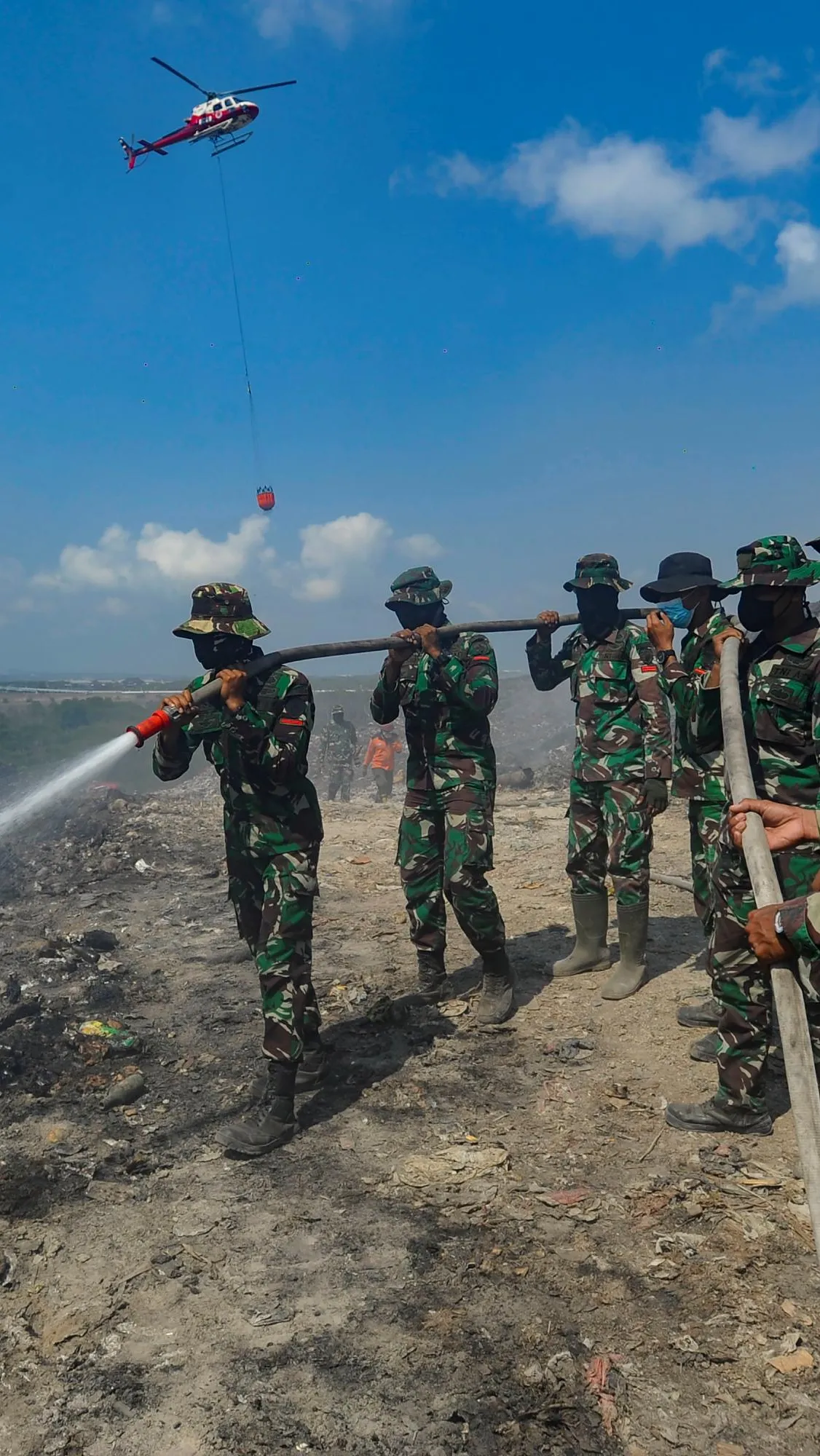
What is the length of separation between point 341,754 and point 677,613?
48.4 ft

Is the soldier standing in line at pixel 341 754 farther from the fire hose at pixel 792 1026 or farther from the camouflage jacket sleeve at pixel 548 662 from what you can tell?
the fire hose at pixel 792 1026

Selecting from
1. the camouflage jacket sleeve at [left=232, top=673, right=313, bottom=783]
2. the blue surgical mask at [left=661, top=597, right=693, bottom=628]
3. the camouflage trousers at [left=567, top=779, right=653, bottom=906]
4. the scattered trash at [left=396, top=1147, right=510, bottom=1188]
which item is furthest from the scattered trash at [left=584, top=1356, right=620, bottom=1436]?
the blue surgical mask at [left=661, top=597, right=693, bottom=628]

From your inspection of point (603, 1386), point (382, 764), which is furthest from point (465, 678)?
point (382, 764)

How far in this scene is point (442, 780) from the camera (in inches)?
222

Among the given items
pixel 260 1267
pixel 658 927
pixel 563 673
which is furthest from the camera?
pixel 658 927

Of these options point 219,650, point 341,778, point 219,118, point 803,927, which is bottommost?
point 341,778

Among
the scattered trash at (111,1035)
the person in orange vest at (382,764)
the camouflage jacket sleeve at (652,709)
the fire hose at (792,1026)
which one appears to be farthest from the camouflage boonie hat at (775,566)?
the person in orange vest at (382,764)

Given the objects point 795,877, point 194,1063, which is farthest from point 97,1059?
point 795,877

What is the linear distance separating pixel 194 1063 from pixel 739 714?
12.2ft

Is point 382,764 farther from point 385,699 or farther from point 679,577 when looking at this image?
point 679,577

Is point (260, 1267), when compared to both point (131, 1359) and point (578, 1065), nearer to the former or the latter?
point (131, 1359)

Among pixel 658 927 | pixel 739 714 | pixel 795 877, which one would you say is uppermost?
pixel 739 714

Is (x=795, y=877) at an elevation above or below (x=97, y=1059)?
above

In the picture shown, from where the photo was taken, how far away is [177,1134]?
4262 millimetres
